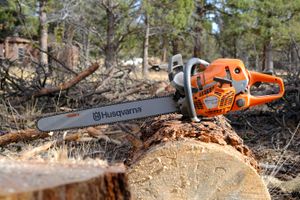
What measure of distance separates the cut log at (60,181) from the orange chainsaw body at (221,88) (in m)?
1.43

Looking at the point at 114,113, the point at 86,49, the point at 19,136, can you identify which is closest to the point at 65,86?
the point at 19,136

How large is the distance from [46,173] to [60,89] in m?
4.11

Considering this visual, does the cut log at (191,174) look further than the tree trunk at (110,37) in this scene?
No

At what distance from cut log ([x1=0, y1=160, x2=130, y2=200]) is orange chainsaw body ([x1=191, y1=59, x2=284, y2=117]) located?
143 cm

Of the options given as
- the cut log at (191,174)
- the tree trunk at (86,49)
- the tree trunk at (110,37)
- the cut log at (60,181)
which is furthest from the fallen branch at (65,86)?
the tree trunk at (110,37)

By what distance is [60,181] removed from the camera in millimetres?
1537

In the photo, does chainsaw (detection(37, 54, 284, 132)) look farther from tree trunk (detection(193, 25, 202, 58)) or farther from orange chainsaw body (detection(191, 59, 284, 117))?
tree trunk (detection(193, 25, 202, 58))

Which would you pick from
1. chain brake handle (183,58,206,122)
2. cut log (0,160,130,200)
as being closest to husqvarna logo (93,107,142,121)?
chain brake handle (183,58,206,122)

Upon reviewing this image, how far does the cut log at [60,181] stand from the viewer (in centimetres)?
146

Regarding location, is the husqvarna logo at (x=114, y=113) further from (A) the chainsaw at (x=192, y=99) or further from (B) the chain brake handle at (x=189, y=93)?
(B) the chain brake handle at (x=189, y=93)

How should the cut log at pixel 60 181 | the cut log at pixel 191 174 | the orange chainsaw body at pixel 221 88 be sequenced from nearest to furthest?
1. the cut log at pixel 60 181
2. the cut log at pixel 191 174
3. the orange chainsaw body at pixel 221 88

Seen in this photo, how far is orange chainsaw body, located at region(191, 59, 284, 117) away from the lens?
10.1 ft

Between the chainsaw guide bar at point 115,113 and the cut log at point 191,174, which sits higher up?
the chainsaw guide bar at point 115,113

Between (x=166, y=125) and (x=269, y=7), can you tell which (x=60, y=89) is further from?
(x=269, y=7)
